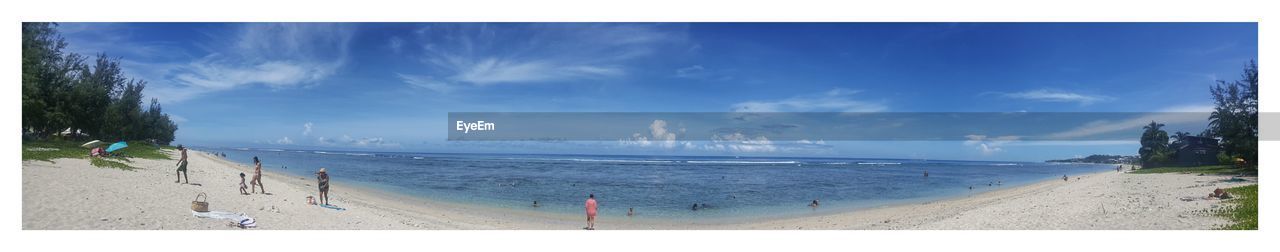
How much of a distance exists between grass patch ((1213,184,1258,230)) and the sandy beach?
0.95 feet

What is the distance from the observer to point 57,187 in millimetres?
11914

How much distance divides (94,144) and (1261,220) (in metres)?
33.8

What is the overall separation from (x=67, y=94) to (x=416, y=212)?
16.6 metres

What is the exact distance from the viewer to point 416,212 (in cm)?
1683

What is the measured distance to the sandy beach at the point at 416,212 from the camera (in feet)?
35.6

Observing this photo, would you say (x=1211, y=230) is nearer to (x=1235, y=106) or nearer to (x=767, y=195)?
(x=1235, y=106)

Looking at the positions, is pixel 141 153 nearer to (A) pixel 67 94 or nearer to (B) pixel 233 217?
(A) pixel 67 94

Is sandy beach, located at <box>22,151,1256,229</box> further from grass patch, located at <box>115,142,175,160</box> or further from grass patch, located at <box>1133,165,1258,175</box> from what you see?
grass patch, located at <box>115,142,175,160</box>

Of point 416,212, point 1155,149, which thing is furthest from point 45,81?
point 1155,149

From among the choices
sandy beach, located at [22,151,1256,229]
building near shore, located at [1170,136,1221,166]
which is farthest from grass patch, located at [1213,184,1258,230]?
building near shore, located at [1170,136,1221,166]

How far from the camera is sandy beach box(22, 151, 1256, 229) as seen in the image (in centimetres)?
1084

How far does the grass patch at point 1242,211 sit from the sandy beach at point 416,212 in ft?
0.95

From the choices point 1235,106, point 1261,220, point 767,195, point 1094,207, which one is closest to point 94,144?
point 767,195
